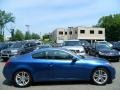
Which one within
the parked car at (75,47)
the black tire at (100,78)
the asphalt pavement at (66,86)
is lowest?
the asphalt pavement at (66,86)

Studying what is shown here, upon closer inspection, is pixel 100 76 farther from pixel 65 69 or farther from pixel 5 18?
pixel 5 18

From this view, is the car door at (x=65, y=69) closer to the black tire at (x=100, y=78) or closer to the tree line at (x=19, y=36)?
the black tire at (x=100, y=78)

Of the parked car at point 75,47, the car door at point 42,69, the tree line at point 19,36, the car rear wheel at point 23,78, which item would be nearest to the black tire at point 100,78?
the car door at point 42,69

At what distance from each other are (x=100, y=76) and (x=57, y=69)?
169 centimetres

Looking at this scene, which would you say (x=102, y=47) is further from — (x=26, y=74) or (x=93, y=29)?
(x=93, y=29)

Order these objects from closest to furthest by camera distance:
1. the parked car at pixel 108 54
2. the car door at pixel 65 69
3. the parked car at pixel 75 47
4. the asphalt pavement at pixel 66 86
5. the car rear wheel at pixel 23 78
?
the asphalt pavement at pixel 66 86
the car door at pixel 65 69
the car rear wheel at pixel 23 78
the parked car at pixel 75 47
the parked car at pixel 108 54

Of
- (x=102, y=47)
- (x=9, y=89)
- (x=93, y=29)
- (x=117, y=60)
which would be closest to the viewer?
(x=9, y=89)

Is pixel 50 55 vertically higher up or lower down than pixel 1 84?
higher up

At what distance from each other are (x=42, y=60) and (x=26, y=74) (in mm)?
820

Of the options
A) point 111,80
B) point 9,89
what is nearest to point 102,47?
point 111,80

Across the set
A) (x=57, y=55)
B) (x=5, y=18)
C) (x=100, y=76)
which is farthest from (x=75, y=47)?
(x=5, y=18)

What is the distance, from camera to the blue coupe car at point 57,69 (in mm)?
11797

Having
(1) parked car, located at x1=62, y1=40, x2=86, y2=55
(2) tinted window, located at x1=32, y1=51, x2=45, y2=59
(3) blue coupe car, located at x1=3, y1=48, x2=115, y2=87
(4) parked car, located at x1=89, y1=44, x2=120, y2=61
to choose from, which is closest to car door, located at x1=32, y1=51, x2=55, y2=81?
(3) blue coupe car, located at x1=3, y1=48, x2=115, y2=87

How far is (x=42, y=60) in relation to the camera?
1194cm
